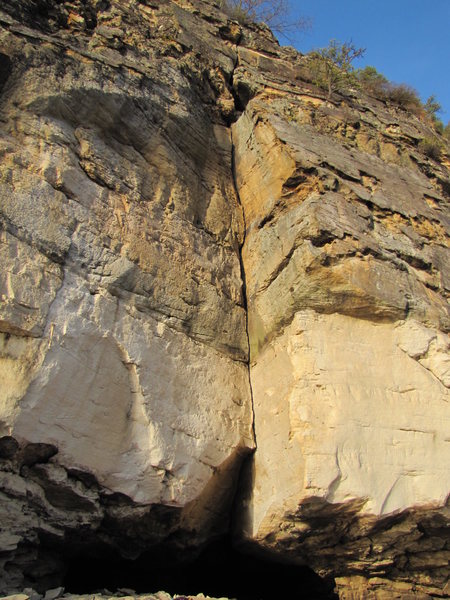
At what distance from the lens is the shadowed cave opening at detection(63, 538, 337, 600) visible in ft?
19.1

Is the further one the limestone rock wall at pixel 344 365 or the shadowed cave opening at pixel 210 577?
the shadowed cave opening at pixel 210 577

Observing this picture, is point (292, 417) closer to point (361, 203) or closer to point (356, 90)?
point (361, 203)

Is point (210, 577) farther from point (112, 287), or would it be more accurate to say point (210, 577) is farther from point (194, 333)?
point (112, 287)

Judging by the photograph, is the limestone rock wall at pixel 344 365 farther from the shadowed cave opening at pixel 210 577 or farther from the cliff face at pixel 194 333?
the shadowed cave opening at pixel 210 577

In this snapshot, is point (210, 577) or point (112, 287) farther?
point (210, 577)

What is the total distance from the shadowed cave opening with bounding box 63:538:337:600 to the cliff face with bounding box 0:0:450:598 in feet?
1.63

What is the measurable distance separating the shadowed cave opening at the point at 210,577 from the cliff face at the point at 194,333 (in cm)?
50

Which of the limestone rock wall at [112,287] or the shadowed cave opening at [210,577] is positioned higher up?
the limestone rock wall at [112,287]

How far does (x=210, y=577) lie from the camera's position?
22.2 feet

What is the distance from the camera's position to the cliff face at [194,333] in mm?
4773

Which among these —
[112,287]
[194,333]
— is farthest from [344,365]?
[112,287]

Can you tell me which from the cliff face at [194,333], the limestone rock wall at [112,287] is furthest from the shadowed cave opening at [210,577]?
the limestone rock wall at [112,287]

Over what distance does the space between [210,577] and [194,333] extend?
11.1 ft

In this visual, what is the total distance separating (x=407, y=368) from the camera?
5539mm
